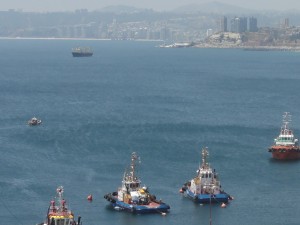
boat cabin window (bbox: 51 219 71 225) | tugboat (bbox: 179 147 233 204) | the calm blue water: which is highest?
boat cabin window (bbox: 51 219 71 225)

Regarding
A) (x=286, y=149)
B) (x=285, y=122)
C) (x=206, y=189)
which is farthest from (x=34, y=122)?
(x=206, y=189)

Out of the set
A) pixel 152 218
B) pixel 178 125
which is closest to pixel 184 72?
pixel 178 125

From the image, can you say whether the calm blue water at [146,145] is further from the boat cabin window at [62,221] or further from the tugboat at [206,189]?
the boat cabin window at [62,221]

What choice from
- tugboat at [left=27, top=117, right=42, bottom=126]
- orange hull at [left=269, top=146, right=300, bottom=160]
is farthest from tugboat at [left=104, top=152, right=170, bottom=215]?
tugboat at [left=27, top=117, right=42, bottom=126]

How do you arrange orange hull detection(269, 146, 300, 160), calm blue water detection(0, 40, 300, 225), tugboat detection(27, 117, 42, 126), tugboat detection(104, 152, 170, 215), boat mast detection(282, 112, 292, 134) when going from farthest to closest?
1. tugboat detection(27, 117, 42, 126)
2. boat mast detection(282, 112, 292, 134)
3. orange hull detection(269, 146, 300, 160)
4. calm blue water detection(0, 40, 300, 225)
5. tugboat detection(104, 152, 170, 215)

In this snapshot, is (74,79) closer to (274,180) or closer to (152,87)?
(152,87)

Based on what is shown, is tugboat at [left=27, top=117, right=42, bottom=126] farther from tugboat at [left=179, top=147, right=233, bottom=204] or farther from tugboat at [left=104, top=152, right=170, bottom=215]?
tugboat at [left=104, top=152, right=170, bottom=215]
